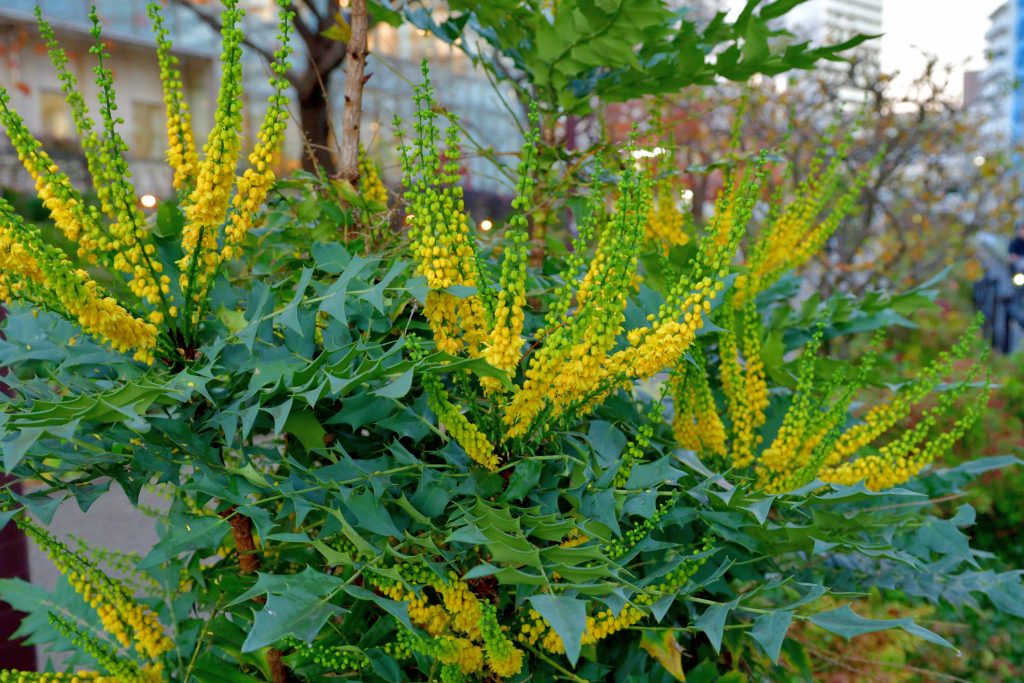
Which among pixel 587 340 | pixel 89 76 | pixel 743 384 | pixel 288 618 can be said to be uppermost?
pixel 89 76

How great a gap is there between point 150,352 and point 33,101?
14470 millimetres

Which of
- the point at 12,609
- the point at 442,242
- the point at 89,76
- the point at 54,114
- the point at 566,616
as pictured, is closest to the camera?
the point at 566,616

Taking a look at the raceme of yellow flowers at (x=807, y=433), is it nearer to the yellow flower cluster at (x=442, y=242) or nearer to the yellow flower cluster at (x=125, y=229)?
the yellow flower cluster at (x=442, y=242)

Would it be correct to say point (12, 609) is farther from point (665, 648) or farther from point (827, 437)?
point (827, 437)

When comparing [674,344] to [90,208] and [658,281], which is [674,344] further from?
[90,208]

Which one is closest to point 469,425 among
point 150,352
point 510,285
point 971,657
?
point 510,285

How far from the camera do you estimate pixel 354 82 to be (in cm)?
130

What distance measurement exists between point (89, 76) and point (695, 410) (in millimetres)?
14583

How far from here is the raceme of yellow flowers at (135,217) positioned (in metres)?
0.95

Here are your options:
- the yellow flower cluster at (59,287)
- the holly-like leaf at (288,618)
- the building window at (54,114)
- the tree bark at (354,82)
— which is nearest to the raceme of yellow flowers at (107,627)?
the yellow flower cluster at (59,287)

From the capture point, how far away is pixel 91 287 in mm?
962

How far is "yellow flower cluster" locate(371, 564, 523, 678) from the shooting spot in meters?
1.02

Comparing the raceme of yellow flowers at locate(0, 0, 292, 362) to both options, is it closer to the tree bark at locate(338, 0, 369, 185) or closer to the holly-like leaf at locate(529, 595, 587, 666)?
the tree bark at locate(338, 0, 369, 185)

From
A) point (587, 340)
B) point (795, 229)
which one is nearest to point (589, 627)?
point (587, 340)
